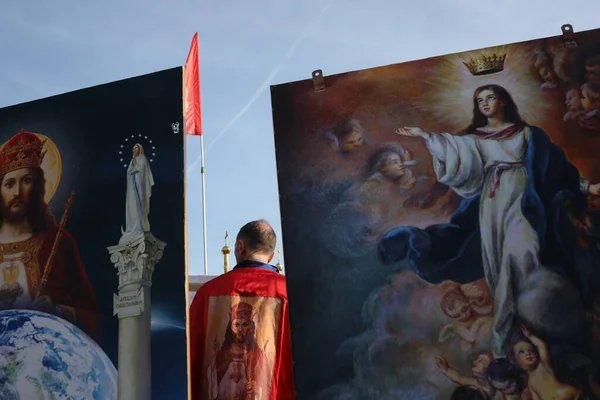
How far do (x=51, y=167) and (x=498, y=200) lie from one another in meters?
3.17

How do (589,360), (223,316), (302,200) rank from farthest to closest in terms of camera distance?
(223,316), (302,200), (589,360)

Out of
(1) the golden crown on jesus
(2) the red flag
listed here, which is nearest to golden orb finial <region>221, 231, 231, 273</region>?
(2) the red flag

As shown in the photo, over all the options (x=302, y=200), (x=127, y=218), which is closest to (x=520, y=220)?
(x=302, y=200)

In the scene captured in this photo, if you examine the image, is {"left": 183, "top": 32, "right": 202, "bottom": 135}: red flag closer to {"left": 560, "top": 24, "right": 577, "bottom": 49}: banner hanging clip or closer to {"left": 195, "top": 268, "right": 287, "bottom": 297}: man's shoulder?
{"left": 195, "top": 268, "right": 287, "bottom": 297}: man's shoulder

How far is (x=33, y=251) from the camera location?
19.6 feet

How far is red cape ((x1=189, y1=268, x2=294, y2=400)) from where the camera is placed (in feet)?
19.1

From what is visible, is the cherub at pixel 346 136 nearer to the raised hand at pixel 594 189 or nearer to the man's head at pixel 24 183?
the raised hand at pixel 594 189

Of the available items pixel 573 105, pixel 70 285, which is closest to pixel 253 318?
pixel 70 285

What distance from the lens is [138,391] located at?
17.3 ft

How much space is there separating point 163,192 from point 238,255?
3.08ft

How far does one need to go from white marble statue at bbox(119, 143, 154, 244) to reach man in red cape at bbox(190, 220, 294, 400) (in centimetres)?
81

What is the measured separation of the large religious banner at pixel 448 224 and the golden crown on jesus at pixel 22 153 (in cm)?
189

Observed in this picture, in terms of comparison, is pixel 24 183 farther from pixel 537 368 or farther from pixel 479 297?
pixel 537 368

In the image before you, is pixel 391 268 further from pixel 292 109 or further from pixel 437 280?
pixel 292 109
